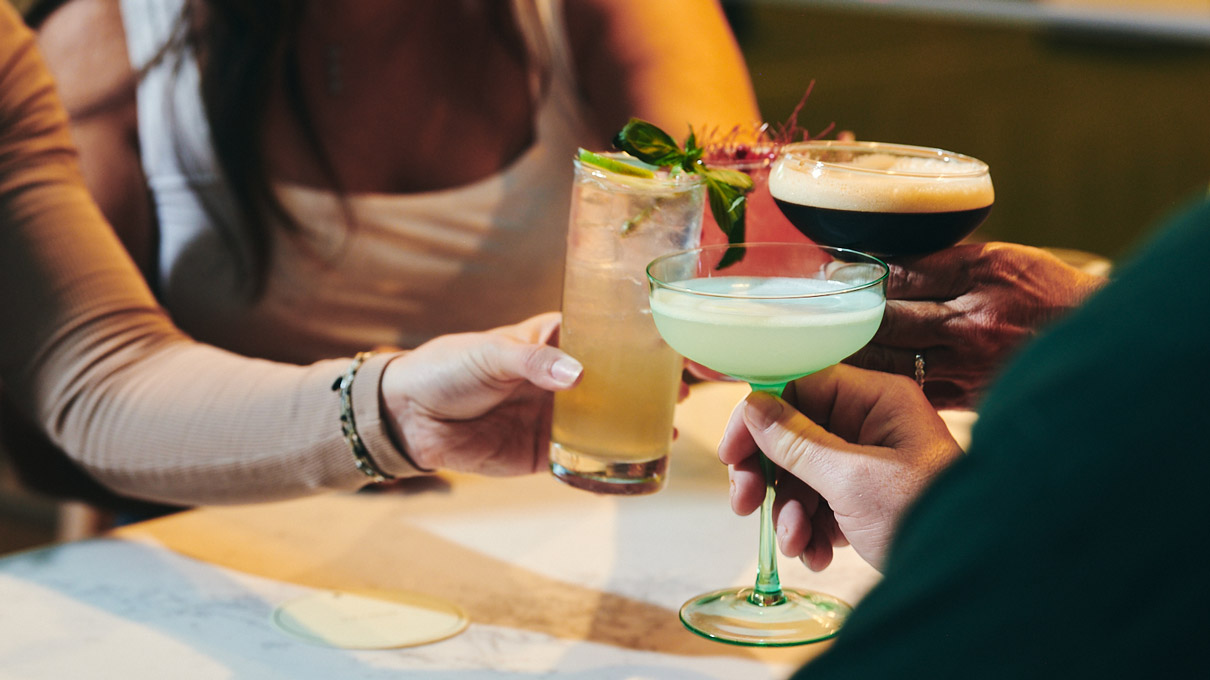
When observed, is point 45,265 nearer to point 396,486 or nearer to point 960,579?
point 396,486

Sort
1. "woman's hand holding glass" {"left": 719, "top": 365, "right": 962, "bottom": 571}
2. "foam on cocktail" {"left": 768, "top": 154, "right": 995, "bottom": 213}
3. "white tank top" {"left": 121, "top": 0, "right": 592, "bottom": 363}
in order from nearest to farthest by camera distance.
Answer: "woman's hand holding glass" {"left": 719, "top": 365, "right": 962, "bottom": 571}, "foam on cocktail" {"left": 768, "top": 154, "right": 995, "bottom": 213}, "white tank top" {"left": 121, "top": 0, "right": 592, "bottom": 363}

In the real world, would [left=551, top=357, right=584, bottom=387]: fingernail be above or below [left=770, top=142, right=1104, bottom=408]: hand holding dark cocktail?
below

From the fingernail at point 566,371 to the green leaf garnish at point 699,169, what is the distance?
200 millimetres

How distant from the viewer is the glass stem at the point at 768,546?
3.40 feet

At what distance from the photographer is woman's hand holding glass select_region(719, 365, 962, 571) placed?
0.89 m

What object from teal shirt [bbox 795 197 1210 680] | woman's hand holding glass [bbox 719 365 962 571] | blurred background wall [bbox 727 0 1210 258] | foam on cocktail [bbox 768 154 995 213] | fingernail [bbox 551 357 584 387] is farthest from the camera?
blurred background wall [bbox 727 0 1210 258]

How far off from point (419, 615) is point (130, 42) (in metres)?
1.22

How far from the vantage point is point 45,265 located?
1412 millimetres

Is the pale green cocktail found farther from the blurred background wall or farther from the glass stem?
the blurred background wall

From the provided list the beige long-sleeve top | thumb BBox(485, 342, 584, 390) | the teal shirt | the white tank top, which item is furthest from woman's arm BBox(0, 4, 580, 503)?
the teal shirt

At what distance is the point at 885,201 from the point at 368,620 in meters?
0.67

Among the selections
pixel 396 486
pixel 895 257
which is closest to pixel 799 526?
pixel 895 257

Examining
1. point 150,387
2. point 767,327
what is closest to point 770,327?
point 767,327

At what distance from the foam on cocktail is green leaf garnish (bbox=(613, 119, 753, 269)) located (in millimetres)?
56
